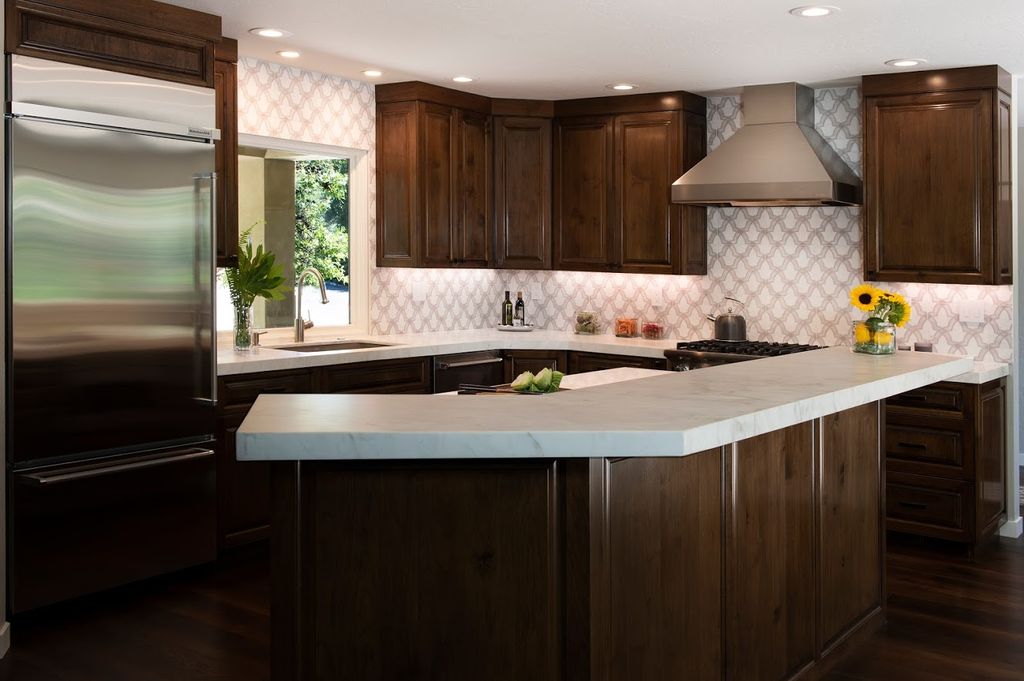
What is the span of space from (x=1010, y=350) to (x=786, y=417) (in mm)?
3187

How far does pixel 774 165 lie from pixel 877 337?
1.81 m

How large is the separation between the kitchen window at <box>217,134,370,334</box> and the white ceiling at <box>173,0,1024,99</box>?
0.53 meters

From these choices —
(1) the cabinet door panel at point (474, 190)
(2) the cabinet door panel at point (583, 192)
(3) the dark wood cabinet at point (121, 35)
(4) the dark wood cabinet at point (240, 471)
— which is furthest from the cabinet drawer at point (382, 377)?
(3) the dark wood cabinet at point (121, 35)

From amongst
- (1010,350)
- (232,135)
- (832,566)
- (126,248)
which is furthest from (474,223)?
(832,566)

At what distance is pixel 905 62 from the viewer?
511cm

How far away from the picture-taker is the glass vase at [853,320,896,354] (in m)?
4.14

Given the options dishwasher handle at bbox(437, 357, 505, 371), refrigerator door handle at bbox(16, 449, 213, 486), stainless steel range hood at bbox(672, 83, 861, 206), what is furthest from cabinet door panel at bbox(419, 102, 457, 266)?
refrigerator door handle at bbox(16, 449, 213, 486)

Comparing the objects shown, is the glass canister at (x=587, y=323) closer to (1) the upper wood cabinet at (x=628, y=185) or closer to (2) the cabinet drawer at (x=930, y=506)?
(1) the upper wood cabinet at (x=628, y=185)

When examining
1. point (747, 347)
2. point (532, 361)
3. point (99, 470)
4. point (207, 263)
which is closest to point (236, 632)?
point (99, 470)

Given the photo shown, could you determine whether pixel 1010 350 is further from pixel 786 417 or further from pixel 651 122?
pixel 786 417

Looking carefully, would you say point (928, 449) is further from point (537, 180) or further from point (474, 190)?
point (474, 190)

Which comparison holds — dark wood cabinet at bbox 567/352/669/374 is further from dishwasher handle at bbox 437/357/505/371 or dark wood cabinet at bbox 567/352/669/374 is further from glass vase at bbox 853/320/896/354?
glass vase at bbox 853/320/896/354

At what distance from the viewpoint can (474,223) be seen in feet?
21.1

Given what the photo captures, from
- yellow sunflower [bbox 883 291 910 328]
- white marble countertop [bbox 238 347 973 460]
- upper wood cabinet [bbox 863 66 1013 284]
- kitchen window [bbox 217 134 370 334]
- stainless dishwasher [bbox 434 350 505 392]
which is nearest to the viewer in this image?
white marble countertop [bbox 238 347 973 460]
